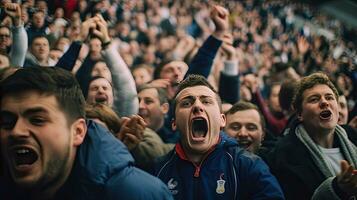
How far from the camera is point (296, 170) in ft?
10.1

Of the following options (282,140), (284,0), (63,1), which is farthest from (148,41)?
(284,0)

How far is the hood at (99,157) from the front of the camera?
2002 millimetres

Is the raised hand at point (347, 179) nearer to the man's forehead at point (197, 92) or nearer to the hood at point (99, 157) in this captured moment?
the man's forehead at point (197, 92)

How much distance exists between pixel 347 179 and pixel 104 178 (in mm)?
1228

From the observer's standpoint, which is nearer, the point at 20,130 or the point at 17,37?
the point at 20,130

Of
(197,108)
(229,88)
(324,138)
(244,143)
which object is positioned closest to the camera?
(197,108)

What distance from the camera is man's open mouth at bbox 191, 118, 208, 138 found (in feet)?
10.0

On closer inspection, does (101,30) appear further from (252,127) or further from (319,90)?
(319,90)

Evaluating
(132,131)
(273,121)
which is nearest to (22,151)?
(132,131)

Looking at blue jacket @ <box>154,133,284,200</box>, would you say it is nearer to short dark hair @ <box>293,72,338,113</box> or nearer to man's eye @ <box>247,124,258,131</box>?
short dark hair @ <box>293,72,338,113</box>

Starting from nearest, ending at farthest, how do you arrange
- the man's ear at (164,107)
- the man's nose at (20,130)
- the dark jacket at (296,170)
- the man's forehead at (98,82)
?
the man's nose at (20,130), the dark jacket at (296,170), the man's forehead at (98,82), the man's ear at (164,107)

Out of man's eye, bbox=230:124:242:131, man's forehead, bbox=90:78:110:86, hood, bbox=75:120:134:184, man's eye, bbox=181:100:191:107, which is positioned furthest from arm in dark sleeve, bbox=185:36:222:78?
hood, bbox=75:120:134:184

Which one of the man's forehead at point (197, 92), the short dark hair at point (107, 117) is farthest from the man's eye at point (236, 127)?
the short dark hair at point (107, 117)

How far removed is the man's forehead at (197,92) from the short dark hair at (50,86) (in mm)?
1062
